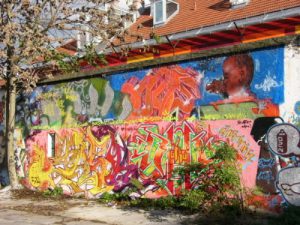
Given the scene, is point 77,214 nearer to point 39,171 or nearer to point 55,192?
point 55,192

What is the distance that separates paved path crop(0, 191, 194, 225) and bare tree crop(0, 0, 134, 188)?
3105 millimetres

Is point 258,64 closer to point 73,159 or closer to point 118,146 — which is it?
point 118,146

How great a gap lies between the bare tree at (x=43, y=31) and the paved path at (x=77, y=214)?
10.2ft

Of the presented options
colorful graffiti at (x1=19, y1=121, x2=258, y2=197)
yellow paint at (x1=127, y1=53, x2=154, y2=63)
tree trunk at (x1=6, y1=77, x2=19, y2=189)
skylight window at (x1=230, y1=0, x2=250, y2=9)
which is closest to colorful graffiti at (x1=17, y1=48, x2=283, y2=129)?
colorful graffiti at (x1=19, y1=121, x2=258, y2=197)

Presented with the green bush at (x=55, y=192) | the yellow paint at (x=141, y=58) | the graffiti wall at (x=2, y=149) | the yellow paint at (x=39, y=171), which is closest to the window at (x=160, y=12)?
the yellow paint at (x=141, y=58)

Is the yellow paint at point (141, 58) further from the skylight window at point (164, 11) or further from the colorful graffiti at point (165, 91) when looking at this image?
the skylight window at point (164, 11)

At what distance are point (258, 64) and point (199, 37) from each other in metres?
3.76

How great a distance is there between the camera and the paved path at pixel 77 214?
9.76m

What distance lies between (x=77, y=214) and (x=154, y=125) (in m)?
2.80

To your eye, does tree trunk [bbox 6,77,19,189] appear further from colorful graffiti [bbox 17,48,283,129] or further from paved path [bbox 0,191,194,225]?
paved path [bbox 0,191,194,225]

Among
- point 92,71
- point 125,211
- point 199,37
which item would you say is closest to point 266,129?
point 125,211

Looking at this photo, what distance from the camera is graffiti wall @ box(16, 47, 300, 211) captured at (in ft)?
31.2

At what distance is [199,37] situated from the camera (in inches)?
518

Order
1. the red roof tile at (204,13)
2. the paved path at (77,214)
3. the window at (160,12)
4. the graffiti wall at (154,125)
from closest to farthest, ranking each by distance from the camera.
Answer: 1. the graffiti wall at (154,125)
2. the paved path at (77,214)
3. the red roof tile at (204,13)
4. the window at (160,12)
